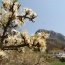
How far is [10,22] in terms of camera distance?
6.93 m

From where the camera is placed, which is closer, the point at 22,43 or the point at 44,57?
the point at 22,43

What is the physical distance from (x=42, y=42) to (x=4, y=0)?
1.55 m

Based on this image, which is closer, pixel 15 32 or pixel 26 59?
pixel 15 32

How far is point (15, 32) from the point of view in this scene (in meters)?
7.41

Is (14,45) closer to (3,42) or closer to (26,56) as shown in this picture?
(3,42)

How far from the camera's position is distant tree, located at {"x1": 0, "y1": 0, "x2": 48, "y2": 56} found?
6.56m

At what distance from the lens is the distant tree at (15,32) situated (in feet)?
21.5

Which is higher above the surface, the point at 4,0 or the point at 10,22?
the point at 4,0

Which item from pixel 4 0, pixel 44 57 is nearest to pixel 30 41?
pixel 4 0

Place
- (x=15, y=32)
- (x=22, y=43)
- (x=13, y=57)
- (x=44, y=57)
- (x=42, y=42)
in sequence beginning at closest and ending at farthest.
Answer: (x=42, y=42), (x=22, y=43), (x=15, y=32), (x=13, y=57), (x=44, y=57)

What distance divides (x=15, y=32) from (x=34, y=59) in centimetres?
2120

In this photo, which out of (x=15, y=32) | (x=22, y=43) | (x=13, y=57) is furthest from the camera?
(x=13, y=57)

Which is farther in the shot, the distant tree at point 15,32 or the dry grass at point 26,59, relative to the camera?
the dry grass at point 26,59

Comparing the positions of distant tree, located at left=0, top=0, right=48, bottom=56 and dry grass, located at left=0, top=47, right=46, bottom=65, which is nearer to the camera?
distant tree, located at left=0, top=0, right=48, bottom=56
